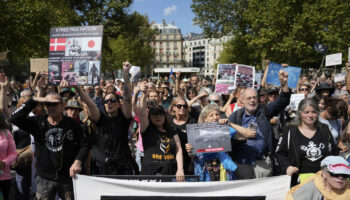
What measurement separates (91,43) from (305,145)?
285cm

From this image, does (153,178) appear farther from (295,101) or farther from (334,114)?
(295,101)

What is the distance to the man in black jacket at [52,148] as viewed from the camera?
145 inches

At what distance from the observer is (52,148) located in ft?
12.2

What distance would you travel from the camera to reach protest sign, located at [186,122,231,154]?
363 cm

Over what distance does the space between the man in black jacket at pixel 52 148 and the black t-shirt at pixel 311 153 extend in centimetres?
246

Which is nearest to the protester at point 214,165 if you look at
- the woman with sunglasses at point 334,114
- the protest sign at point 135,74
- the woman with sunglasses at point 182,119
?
the woman with sunglasses at point 182,119

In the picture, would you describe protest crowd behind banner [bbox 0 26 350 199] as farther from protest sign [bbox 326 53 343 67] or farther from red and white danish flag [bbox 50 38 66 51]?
protest sign [bbox 326 53 343 67]

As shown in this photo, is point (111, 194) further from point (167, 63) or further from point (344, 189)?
point (167, 63)

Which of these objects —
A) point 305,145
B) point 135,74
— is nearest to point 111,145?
point 135,74

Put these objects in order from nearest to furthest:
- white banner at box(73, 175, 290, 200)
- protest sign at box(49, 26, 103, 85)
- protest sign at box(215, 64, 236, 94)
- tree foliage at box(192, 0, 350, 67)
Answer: white banner at box(73, 175, 290, 200), protest sign at box(49, 26, 103, 85), protest sign at box(215, 64, 236, 94), tree foliage at box(192, 0, 350, 67)

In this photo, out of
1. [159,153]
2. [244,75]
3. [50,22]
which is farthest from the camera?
[50,22]

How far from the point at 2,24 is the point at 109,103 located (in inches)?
620

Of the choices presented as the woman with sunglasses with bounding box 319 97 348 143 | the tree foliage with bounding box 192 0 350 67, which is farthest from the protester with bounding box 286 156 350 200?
the tree foliage with bounding box 192 0 350 67

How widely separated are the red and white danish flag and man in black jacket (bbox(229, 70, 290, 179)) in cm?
239
